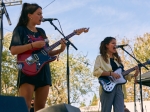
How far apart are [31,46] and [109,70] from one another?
1.69 metres

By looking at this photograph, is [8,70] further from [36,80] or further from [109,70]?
[36,80]

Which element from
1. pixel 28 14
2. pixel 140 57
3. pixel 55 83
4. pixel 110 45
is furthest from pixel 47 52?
pixel 55 83

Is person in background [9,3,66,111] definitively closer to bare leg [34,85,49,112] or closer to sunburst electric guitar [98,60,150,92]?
bare leg [34,85,49,112]

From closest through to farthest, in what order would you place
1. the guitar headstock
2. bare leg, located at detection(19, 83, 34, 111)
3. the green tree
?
bare leg, located at detection(19, 83, 34, 111), the guitar headstock, the green tree

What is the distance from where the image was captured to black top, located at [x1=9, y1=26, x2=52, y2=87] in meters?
2.68

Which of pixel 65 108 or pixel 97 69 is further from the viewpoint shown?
pixel 97 69

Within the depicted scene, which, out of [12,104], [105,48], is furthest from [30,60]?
[105,48]

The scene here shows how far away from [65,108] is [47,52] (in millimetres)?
1315

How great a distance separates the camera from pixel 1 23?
10.5m

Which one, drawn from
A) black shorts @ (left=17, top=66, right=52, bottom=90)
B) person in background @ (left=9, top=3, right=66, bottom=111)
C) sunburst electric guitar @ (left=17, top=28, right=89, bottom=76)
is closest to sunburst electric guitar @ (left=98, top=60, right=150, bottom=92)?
person in background @ (left=9, top=3, right=66, bottom=111)

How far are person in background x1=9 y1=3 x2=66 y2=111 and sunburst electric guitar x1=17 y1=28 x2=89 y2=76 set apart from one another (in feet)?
0.11

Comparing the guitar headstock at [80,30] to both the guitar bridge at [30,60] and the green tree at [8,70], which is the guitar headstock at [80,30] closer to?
the guitar bridge at [30,60]

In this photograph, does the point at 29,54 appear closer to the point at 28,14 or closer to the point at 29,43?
the point at 29,43

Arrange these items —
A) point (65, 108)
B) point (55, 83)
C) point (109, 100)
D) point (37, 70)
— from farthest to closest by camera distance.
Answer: point (55, 83) < point (109, 100) < point (37, 70) < point (65, 108)
